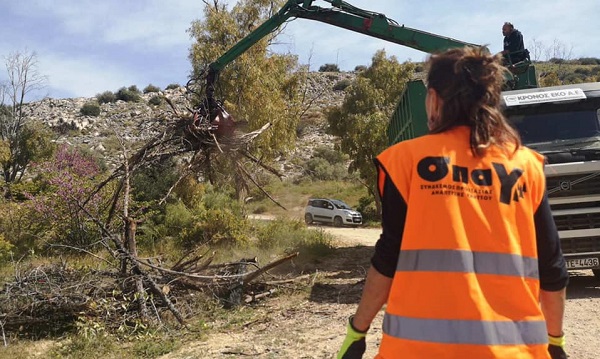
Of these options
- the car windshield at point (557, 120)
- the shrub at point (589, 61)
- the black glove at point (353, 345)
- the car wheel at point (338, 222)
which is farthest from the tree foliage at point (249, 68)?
the shrub at point (589, 61)

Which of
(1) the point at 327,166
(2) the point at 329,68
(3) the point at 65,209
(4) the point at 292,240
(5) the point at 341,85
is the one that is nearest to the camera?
(3) the point at 65,209

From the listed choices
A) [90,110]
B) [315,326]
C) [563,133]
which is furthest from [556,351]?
[90,110]

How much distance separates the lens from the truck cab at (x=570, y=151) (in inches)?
296

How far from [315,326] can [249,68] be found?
14449 millimetres

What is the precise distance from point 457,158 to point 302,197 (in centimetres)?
3488

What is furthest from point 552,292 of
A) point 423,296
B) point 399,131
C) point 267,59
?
point 267,59

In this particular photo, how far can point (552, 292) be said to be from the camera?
1.97 meters

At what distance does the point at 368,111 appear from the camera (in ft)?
83.3

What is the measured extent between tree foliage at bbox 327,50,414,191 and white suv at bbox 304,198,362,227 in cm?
180

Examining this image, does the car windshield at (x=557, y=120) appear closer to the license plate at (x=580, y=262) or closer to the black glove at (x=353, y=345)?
→ the license plate at (x=580, y=262)

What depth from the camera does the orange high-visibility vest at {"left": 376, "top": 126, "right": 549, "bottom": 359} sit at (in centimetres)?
159

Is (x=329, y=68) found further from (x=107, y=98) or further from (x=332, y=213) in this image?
(x=332, y=213)

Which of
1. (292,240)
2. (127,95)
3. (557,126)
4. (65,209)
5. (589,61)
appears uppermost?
(589,61)

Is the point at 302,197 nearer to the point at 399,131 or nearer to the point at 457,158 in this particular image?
the point at 399,131
